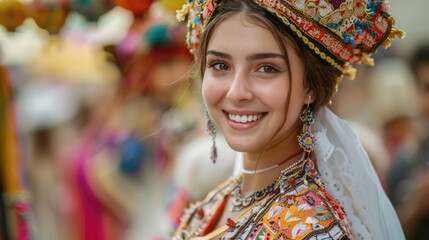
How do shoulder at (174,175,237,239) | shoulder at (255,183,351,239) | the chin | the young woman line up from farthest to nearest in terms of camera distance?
shoulder at (174,175,237,239), the chin, the young woman, shoulder at (255,183,351,239)

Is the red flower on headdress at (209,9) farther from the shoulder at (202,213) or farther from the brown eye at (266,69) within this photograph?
the shoulder at (202,213)

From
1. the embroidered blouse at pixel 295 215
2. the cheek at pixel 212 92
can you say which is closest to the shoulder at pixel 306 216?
the embroidered blouse at pixel 295 215

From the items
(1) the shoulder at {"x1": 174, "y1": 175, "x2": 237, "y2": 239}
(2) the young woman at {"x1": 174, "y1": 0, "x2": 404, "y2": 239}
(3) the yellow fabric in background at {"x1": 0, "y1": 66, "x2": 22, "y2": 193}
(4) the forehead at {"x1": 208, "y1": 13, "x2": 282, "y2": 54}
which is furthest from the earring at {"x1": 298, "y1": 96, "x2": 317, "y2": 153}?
(3) the yellow fabric in background at {"x1": 0, "y1": 66, "x2": 22, "y2": 193}

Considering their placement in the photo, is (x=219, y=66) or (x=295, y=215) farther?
(x=219, y=66)

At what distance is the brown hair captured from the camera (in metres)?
3.00

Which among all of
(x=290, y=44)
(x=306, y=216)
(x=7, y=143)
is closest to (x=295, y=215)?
(x=306, y=216)

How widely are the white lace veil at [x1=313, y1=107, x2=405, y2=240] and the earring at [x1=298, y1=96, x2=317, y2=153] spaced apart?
0.07 meters

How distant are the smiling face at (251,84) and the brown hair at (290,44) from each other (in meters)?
0.02

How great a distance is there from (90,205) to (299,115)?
3.57 metres

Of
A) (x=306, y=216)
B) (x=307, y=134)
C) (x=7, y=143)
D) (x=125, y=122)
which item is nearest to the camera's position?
(x=306, y=216)

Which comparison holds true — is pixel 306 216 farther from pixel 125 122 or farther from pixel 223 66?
pixel 125 122

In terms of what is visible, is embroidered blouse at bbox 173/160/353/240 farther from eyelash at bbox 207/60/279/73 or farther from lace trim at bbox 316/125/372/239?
eyelash at bbox 207/60/279/73

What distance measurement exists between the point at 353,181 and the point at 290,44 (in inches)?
21.6

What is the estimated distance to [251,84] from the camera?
9.96 ft
